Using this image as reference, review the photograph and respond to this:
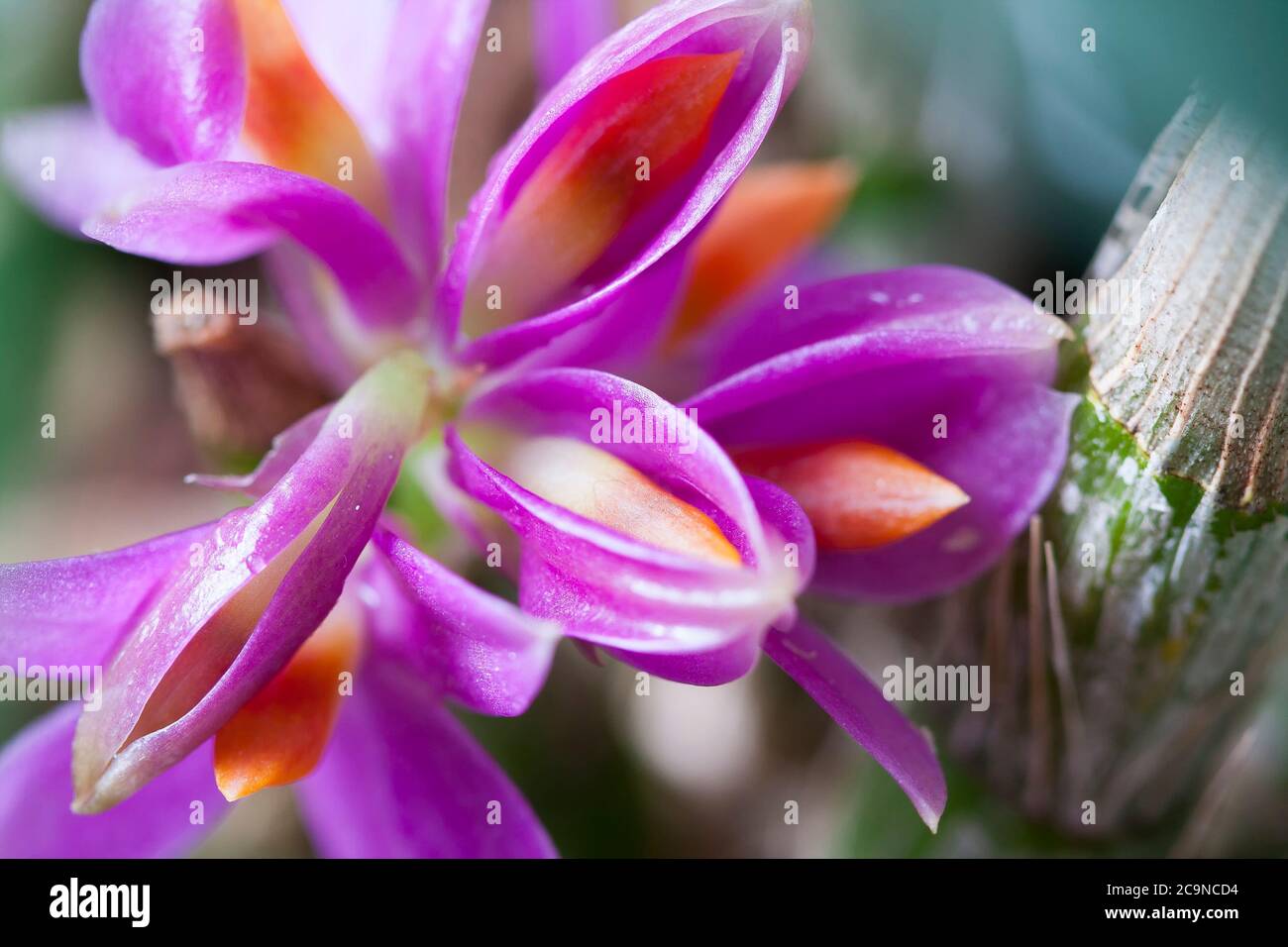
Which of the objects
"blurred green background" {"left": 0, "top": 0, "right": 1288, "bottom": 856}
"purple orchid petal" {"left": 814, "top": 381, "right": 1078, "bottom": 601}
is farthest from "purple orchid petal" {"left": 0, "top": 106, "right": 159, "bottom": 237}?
"purple orchid petal" {"left": 814, "top": 381, "right": 1078, "bottom": 601}

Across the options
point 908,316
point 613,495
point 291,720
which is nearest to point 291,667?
point 291,720

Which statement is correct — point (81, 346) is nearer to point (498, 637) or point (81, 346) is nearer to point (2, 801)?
point (2, 801)

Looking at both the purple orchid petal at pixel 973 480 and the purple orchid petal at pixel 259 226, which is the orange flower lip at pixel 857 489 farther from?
the purple orchid petal at pixel 259 226

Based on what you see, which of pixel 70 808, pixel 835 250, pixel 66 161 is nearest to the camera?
pixel 70 808

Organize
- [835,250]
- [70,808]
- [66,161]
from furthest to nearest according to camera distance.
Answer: [835,250], [66,161], [70,808]

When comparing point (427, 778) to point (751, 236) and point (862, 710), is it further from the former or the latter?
point (751, 236)

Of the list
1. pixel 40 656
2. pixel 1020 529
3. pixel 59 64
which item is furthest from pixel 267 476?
pixel 59 64

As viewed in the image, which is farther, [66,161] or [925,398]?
[66,161]

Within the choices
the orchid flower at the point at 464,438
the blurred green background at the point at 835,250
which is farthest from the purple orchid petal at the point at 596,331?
the blurred green background at the point at 835,250
